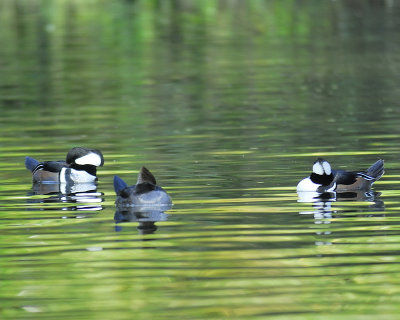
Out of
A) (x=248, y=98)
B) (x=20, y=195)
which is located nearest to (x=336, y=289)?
(x=20, y=195)

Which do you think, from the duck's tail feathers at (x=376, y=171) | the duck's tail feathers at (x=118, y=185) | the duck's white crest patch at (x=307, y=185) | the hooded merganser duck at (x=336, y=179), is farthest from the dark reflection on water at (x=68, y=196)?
the duck's tail feathers at (x=376, y=171)

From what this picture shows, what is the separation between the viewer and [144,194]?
12672 mm

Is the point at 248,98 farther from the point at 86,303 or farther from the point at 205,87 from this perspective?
the point at 86,303

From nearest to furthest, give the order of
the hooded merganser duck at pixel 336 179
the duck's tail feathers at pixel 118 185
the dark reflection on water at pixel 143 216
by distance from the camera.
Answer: the dark reflection on water at pixel 143 216
the duck's tail feathers at pixel 118 185
the hooded merganser duck at pixel 336 179

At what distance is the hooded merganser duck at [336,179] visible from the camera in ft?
43.4

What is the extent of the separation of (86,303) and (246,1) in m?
49.3

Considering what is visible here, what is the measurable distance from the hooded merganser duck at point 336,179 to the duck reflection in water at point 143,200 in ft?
5.60

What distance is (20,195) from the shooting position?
46.2ft

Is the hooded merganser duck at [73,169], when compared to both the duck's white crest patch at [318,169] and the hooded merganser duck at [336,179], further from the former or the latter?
the duck's white crest patch at [318,169]

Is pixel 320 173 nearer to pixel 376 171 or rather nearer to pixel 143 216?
pixel 376 171

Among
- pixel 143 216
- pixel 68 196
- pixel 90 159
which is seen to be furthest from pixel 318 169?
pixel 90 159

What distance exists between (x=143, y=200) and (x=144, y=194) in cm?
10

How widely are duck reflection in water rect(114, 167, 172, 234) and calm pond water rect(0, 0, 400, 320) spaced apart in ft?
0.27

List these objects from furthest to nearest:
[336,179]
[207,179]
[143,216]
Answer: [207,179]
[336,179]
[143,216]
